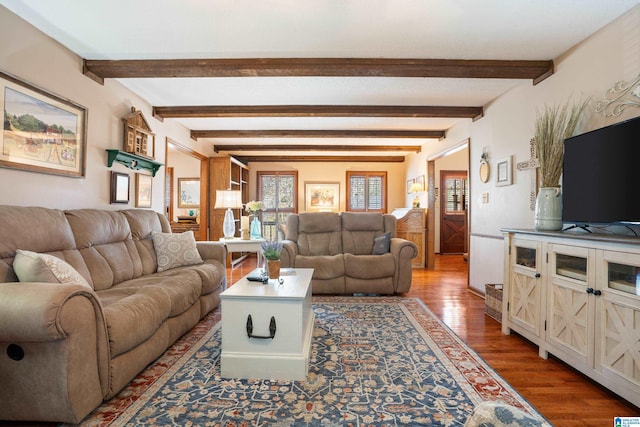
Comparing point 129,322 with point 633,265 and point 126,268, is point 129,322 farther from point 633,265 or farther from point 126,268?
point 633,265

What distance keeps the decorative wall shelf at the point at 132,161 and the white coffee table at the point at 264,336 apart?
2297mm

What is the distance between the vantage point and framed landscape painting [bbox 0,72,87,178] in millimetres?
2268

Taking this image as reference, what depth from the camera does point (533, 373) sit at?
84.7 inches

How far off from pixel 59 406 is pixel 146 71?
273 centimetres

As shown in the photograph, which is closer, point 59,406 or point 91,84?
point 59,406

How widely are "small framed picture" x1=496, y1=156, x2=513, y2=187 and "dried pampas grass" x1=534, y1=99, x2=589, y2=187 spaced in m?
0.89

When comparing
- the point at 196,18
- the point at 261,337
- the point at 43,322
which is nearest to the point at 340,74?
the point at 196,18

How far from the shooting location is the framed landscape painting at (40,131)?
2.27 meters

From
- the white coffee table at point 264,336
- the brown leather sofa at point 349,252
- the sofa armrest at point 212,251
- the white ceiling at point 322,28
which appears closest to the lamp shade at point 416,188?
the brown leather sofa at point 349,252

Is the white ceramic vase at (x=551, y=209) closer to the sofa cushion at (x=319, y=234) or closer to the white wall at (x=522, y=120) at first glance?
the white wall at (x=522, y=120)

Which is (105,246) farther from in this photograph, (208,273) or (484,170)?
(484,170)

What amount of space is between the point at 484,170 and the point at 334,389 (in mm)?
3375

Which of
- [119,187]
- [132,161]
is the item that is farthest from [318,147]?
[119,187]

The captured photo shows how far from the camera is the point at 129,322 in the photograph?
72.6 inches
